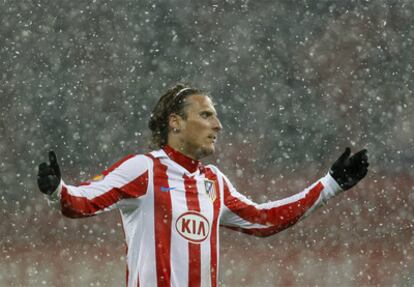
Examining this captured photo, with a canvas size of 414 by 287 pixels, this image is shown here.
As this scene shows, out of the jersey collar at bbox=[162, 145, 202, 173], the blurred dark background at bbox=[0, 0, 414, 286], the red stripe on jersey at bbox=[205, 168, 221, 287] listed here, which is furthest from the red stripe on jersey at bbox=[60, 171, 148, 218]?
the blurred dark background at bbox=[0, 0, 414, 286]

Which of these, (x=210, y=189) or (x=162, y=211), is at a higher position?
(x=210, y=189)

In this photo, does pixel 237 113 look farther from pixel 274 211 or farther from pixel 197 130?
pixel 197 130

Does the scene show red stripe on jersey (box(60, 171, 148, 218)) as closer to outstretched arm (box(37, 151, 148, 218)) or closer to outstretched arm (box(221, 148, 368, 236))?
outstretched arm (box(37, 151, 148, 218))

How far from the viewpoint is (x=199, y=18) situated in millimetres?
11844

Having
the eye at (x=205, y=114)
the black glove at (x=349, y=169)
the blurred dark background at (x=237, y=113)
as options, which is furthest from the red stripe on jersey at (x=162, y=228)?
the blurred dark background at (x=237, y=113)

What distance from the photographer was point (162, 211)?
108 inches

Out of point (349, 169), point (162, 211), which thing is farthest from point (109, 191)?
point (349, 169)

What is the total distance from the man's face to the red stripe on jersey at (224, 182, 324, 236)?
198 mm

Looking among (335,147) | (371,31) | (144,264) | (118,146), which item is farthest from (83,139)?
(144,264)

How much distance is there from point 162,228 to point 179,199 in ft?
0.37

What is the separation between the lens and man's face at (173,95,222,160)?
A: 2.86 meters

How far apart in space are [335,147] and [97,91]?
312 centimetres

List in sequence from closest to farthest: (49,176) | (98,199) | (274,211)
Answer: (49,176), (98,199), (274,211)

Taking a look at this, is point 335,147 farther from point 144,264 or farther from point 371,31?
point 144,264
